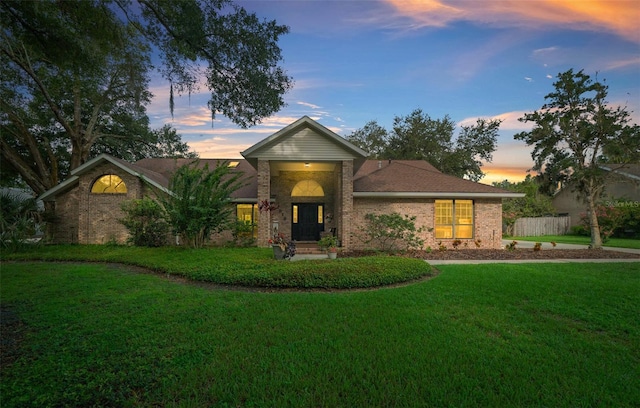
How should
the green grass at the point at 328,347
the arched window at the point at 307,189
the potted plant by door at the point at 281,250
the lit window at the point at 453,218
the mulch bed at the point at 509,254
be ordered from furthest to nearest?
the arched window at the point at 307,189 → the lit window at the point at 453,218 → the mulch bed at the point at 509,254 → the potted plant by door at the point at 281,250 → the green grass at the point at 328,347

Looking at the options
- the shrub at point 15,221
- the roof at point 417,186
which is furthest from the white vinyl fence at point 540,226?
the shrub at point 15,221

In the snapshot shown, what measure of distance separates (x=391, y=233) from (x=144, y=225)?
11383 millimetres

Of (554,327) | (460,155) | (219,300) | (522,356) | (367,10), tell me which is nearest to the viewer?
(522,356)

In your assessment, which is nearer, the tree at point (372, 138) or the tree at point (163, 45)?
the tree at point (163, 45)

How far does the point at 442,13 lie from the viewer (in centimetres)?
809

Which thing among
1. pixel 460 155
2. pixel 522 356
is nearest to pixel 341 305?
pixel 522 356

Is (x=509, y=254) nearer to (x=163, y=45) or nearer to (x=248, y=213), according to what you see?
(x=248, y=213)

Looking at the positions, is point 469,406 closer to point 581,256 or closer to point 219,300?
point 219,300

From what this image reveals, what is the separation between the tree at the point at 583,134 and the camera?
13.7 metres

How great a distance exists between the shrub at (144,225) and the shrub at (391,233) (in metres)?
9.40

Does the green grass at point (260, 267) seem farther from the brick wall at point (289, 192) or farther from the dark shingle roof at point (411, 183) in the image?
the dark shingle roof at point (411, 183)

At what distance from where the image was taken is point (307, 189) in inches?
651

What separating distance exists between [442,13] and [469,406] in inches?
355

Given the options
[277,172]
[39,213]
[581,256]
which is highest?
[277,172]
